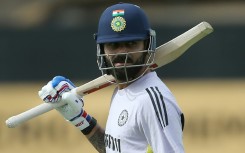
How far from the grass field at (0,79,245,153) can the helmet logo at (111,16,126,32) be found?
14.1ft

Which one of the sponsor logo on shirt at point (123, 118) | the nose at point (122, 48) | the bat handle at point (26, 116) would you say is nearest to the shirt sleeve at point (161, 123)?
the sponsor logo on shirt at point (123, 118)

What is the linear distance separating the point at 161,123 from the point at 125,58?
34 cm

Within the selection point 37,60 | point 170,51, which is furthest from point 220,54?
point 170,51

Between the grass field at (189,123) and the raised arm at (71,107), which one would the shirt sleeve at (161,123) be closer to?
the raised arm at (71,107)

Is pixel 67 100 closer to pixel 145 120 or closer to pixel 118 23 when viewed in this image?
pixel 118 23

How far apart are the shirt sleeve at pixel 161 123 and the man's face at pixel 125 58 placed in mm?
→ 194

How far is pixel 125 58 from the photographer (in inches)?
114

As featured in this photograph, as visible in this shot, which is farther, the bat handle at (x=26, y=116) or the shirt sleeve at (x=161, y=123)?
the bat handle at (x=26, y=116)

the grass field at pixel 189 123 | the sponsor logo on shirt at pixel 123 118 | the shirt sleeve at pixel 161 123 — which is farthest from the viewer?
the grass field at pixel 189 123

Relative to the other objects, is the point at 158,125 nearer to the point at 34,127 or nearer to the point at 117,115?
the point at 117,115

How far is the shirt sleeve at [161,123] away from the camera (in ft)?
8.84

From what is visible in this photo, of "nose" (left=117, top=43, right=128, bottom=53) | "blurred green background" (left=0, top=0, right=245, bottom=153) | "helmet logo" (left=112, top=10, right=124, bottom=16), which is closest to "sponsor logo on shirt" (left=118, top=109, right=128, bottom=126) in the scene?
"nose" (left=117, top=43, right=128, bottom=53)

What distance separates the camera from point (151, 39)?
298 centimetres

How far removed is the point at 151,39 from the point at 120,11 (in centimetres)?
17
